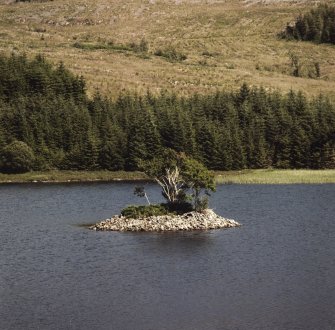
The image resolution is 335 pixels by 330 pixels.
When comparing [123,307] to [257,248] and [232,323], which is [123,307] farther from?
[257,248]

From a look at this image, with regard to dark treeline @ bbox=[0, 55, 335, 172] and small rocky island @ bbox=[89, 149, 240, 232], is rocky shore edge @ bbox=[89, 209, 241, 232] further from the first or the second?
dark treeline @ bbox=[0, 55, 335, 172]

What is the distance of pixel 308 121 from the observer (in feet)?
532

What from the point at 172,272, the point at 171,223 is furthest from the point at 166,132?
the point at 172,272

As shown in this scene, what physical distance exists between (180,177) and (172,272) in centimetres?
2340

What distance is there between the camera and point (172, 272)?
6838 centimetres

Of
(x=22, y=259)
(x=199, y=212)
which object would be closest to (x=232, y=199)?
(x=199, y=212)

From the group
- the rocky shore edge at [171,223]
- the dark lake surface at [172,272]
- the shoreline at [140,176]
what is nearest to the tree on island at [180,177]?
the rocky shore edge at [171,223]

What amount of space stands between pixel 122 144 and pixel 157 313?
336 ft

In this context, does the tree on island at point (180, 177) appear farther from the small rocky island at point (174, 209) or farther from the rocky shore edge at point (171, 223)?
the rocky shore edge at point (171, 223)

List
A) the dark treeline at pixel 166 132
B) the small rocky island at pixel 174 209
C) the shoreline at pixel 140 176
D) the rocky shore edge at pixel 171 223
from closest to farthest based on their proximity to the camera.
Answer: the rocky shore edge at pixel 171 223
the small rocky island at pixel 174 209
the shoreline at pixel 140 176
the dark treeline at pixel 166 132

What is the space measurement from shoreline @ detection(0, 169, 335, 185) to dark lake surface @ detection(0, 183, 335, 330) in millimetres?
29976

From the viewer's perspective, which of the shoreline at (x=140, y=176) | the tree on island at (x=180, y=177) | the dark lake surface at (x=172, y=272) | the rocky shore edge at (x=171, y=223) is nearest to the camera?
the dark lake surface at (x=172, y=272)

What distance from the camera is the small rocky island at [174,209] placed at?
287 ft

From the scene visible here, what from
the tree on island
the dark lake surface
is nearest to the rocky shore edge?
the tree on island
